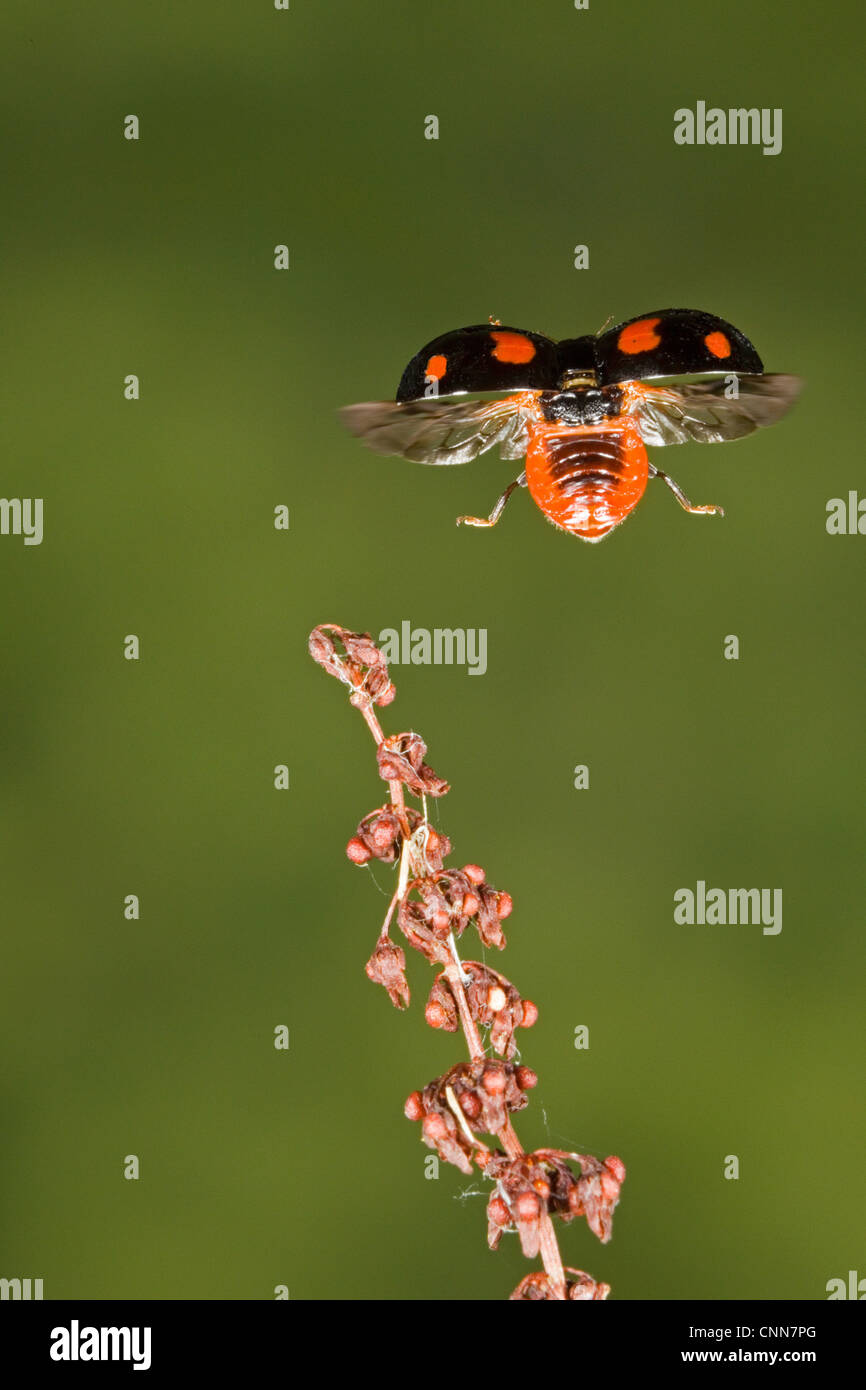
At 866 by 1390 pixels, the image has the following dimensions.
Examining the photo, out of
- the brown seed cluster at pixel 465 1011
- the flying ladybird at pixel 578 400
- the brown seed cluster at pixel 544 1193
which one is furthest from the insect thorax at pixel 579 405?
the brown seed cluster at pixel 544 1193

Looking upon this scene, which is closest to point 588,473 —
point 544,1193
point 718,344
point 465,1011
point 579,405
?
point 579,405

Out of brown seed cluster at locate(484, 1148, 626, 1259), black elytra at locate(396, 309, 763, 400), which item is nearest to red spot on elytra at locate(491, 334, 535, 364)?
black elytra at locate(396, 309, 763, 400)

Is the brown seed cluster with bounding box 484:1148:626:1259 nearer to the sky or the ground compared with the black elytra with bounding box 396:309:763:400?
nearer to the ground

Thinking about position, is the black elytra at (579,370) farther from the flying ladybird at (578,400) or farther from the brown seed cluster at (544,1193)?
the brown seed cluster at (544,1193)

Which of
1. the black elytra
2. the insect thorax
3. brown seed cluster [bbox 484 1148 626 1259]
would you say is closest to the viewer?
brown seed cluster [bbox 484 1148 626 1259]

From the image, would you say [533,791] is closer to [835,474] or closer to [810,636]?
[810,636]

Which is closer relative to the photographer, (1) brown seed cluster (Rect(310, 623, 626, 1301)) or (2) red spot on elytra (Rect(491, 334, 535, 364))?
(1) brown seed cluster (Rect(310, 623, 626, 1301))

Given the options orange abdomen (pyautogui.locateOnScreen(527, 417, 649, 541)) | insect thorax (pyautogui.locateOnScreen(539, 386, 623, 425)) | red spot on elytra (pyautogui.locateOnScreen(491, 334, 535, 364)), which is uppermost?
red spot on elytra (pyautogui.locateOnScreen(491, 334, 535, 364))

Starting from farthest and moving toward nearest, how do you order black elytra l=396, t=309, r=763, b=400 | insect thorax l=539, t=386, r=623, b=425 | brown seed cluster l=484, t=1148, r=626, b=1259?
insect thorax l=539, t=386, r=623, b=425, black elytra l=396, t=309, r=763, b=400, brown seed cluster l=484, t=1148, r=626, b=1259

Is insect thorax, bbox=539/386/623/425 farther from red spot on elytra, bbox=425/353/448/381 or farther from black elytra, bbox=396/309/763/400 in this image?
red spot on elytra, bbox=425/353/448/381
